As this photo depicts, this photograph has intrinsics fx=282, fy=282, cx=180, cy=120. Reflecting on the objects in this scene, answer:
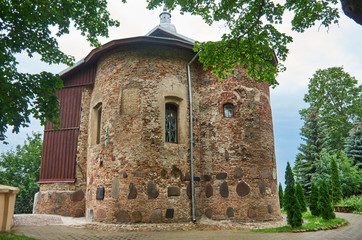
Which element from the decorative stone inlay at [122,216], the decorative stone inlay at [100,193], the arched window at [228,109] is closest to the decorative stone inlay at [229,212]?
the decorative stone inlay at [122,216]

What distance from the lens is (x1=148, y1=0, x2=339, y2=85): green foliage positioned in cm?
775

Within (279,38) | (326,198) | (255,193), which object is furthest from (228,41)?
(326,198)

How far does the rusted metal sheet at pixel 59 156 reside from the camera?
1298 centimetres

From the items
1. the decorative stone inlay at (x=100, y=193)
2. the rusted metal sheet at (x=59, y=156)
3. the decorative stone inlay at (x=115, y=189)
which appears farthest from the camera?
the rusted metal sheet at (x=59, y=156)

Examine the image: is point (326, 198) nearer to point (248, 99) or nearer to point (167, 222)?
point (248, 99)

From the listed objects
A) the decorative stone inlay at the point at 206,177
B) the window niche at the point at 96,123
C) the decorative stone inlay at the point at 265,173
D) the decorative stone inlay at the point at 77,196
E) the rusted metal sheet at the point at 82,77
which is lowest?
the decorative stone inlay at the point at 77,196

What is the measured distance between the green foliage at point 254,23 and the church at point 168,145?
2.67 m

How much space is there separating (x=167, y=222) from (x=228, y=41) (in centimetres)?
635

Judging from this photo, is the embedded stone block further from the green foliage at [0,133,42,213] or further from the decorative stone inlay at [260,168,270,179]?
the green foliage at [0,133,42,213]

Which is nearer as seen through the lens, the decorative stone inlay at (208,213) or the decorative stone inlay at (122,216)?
the decorative stone inlay at (122,216)

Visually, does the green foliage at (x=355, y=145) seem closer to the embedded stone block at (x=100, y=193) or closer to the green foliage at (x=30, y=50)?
the embedded stone block at (x=100, y=193)

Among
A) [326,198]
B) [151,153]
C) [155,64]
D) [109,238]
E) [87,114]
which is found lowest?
[109,238]

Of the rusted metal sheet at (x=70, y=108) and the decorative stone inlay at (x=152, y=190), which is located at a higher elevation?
the rusted metal sheet at (x=70, y=108)

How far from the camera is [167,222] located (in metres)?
9.78
